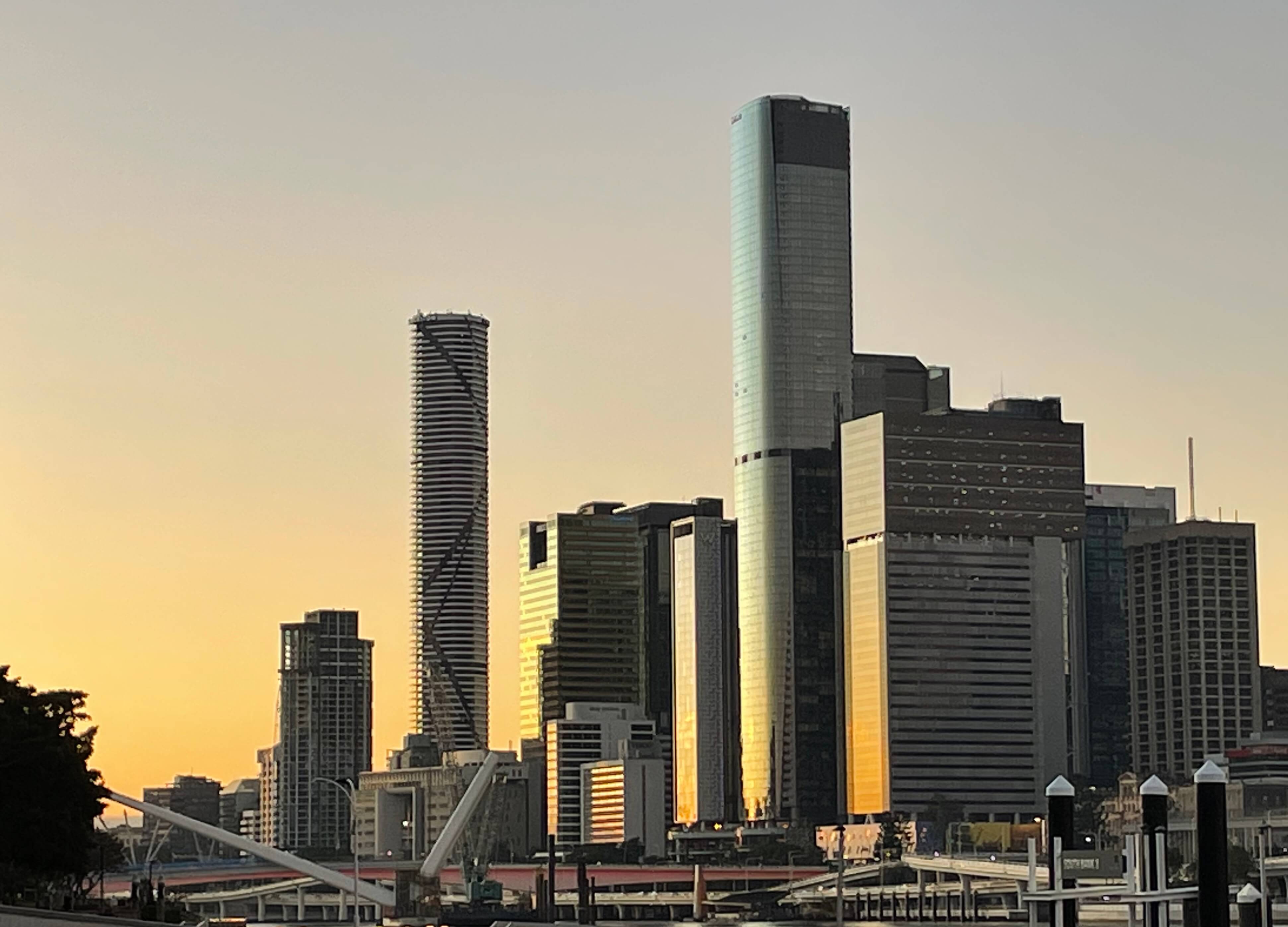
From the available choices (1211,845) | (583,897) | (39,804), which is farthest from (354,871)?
(1211,845)

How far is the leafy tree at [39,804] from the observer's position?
79.3 metres

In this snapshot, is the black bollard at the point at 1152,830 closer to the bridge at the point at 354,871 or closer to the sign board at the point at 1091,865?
the sign board at the point at 1091,865

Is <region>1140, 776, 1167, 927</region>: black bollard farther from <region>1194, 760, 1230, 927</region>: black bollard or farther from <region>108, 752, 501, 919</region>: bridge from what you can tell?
<region>108, 752, 501, 919</region>: bridge

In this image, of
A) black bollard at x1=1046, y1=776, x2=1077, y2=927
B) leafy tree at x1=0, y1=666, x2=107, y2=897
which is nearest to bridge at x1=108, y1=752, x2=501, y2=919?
leafy tree at x1=0, y1=666, x2=107, y2=897

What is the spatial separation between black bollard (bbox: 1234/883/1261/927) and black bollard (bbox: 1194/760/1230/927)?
20749 mm

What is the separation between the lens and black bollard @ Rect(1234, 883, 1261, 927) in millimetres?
62625

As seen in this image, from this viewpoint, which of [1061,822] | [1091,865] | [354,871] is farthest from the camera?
[354,871]

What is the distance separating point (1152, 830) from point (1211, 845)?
349 cm

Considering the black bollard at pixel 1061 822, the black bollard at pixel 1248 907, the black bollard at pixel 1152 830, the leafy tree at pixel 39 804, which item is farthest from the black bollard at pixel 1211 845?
the leafy tree at pixel 39 804

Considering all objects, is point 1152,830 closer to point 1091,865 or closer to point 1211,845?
point 1091,865

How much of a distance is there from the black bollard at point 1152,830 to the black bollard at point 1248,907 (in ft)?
56.7

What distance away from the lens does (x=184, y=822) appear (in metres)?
175

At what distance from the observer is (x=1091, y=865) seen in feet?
154

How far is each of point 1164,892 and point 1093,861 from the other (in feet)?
8.02
